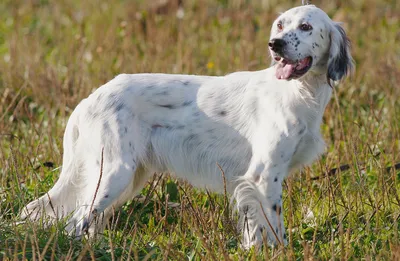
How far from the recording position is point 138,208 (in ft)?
16.0

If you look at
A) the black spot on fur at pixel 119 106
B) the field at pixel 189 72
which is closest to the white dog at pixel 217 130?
the black spot on fur at pixel 119 106

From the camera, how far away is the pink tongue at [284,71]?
4113 millimetres

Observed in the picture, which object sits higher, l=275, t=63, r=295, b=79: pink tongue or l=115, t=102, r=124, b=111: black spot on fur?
l=275, t=63, r=295, b=79: pink tongue

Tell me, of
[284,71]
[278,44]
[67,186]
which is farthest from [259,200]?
[67,186]

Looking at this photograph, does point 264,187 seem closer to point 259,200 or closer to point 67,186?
point 259,200

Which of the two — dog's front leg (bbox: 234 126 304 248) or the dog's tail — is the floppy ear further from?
the dog's tail

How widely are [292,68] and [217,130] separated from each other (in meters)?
0.61

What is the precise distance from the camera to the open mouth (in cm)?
411

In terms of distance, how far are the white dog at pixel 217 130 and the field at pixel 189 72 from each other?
178mm

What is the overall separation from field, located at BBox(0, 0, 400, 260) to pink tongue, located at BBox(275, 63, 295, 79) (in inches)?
26.0

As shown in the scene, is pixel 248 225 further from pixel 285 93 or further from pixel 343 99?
pixel 343 99

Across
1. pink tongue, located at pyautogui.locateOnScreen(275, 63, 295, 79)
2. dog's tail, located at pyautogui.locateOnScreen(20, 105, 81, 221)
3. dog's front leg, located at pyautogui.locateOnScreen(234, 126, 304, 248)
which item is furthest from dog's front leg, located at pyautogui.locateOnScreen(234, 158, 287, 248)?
dog's tail, located at pyautogui.locateOnScreen(20, 105, 81, 221)

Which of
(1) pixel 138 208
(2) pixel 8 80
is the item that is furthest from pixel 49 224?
(2) pixel 8 80

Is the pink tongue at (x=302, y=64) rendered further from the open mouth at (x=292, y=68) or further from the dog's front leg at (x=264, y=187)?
the dog's front leg at (x=264, y=187)
